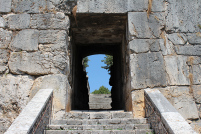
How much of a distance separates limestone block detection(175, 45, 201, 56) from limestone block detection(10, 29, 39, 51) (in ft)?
10.8

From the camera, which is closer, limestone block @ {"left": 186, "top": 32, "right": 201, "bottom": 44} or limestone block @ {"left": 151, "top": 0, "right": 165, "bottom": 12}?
limestone block @ {"left": 186, "top": 32, "right": 201, "bottom": 44}

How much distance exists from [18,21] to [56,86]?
6.09ft

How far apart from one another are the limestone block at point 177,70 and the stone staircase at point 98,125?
129cm

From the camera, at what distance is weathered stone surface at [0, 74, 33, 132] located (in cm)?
490

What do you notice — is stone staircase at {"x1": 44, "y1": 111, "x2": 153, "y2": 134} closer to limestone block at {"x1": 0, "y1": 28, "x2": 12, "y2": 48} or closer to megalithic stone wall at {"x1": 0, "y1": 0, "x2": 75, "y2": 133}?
megalithic stone wall at {"x1": 0, "y1": 0, "x2": 75, "y2": 133}

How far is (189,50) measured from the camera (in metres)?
5.33

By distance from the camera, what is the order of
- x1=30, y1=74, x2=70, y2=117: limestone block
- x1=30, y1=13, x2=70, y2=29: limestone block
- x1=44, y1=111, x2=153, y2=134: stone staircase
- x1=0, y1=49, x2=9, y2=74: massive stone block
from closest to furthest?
x1=44, y1=111, x2=153, y2=134: stone staircase
x1=30, y1=74, x2=70, y2=117: limestone block
x1=0, y1=49, x2=9, y2=74: massive stone block
x1=30, y1=13, x2=70, y2=29: limestone block

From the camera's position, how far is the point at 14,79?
16.5 feet

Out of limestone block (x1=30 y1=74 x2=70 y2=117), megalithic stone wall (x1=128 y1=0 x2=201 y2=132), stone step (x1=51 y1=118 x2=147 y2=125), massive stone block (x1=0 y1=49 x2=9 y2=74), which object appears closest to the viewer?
stone step (x1=51 y1=118 x2=147 y2=125)

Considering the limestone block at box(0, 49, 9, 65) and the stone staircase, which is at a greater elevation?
the limestone block at box(0, 49, 9, 65)

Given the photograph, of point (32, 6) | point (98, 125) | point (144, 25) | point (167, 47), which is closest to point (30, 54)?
point (32, 6)

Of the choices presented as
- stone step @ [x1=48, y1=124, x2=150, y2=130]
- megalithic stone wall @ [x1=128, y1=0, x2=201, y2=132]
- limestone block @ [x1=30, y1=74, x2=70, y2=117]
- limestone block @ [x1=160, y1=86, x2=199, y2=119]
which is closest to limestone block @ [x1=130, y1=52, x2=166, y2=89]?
megalithic stone wall @ [x1=128, y1=0, x2=201, y2=132]

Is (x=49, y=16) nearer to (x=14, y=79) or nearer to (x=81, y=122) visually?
(x=14, y=79)

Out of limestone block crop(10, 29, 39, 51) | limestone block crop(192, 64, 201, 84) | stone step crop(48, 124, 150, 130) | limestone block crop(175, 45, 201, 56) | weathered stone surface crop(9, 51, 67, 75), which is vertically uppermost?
limestone block crop(10, 29, 39, 51)
